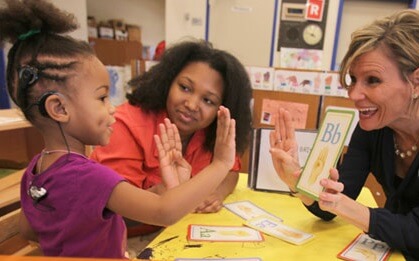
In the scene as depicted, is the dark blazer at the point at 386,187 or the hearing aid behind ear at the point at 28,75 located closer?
the hearing aid behind ear at the point at 28,75

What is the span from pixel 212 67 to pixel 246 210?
24.3 inches

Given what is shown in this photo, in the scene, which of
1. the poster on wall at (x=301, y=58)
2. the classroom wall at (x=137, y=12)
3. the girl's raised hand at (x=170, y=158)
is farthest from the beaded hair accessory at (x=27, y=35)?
the classroom wall at (x=137, y=12)

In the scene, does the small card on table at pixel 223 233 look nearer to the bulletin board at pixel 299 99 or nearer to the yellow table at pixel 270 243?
the yellow table at pixel 270 243

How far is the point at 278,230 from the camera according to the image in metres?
1.08

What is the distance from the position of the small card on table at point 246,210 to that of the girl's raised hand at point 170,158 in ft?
0.88

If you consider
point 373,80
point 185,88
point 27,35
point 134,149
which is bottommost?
point 134,149

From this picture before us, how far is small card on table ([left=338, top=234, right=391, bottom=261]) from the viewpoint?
94cm

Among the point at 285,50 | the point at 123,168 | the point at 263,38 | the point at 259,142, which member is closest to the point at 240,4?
the point at 263,38

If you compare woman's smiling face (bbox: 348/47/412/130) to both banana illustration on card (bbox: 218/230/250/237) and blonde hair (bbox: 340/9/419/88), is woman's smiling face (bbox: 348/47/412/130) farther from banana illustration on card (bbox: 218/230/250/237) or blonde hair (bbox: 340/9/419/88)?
banana illustration on card (bbox: 218/230/250/237)

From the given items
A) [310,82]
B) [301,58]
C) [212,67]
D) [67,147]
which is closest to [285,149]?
[212,67]

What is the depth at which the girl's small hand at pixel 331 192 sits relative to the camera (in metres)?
0.95

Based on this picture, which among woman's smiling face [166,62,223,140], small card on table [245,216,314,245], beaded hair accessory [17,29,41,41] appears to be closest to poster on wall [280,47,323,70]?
woman's smiling face [166,62,223,140]

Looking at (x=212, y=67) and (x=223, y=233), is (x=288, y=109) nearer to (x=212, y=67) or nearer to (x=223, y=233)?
(x=212, y=67)

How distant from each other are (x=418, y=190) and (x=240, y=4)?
129 inches
